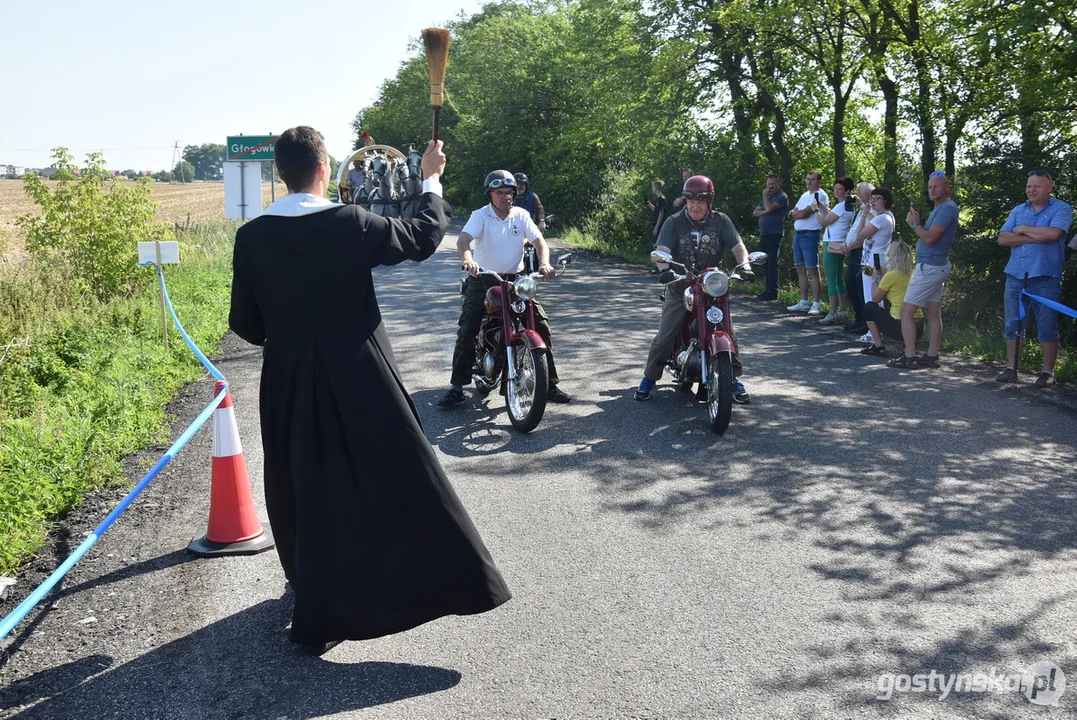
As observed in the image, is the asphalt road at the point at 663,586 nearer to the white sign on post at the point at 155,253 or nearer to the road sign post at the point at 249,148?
the white sign on post at the point at 155,253

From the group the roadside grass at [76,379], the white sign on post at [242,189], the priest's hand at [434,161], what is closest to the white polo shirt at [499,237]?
the roadside grass at [76,379]

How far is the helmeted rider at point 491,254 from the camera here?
8.38 meters

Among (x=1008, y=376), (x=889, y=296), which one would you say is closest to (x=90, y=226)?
(x=889, y=296)

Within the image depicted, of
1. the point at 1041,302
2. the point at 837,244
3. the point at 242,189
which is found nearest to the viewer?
the point at 1041,302

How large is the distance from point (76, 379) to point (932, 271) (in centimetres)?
883

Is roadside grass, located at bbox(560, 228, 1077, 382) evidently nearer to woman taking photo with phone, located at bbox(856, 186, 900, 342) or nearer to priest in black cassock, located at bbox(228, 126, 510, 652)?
woman taking photo with phone, located at bbox(856, 186, 900, 342)

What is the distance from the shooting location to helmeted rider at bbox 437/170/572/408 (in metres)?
8.38

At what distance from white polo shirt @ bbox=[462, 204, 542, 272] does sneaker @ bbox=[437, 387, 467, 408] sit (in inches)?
43.7

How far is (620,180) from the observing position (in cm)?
3272

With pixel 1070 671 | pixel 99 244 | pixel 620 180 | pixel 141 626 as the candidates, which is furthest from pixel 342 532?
pixel 620 180

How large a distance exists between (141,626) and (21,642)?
0.47 meters

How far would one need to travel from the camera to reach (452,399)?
28.5 ft

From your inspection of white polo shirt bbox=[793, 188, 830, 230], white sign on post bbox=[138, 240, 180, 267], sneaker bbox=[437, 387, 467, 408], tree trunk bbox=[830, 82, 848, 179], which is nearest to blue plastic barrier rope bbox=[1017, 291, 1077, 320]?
white polo shirt bbox=[793, 188, 830, 230]

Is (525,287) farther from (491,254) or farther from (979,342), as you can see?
(979,342)
